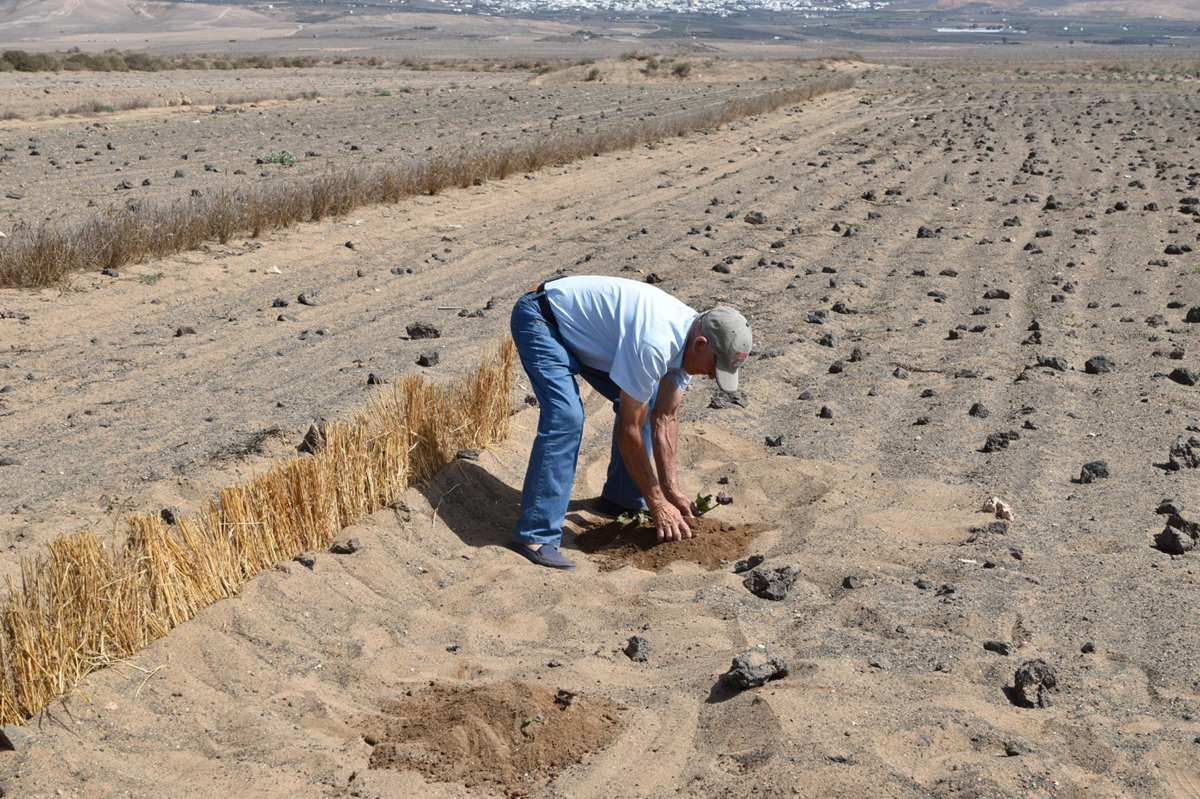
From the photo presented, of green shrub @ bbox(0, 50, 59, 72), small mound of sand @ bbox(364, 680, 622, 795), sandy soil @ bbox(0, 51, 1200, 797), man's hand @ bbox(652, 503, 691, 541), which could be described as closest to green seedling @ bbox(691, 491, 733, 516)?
sandy soil @ bbox(0, 51, 1200, 797)

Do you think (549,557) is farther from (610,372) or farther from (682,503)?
(610,372)

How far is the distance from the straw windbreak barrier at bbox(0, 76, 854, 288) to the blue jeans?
5.85 meters

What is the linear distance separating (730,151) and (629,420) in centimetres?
1630

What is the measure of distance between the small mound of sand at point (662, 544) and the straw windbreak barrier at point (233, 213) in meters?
5.96

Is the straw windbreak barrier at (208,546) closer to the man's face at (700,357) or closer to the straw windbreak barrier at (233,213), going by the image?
the man's face at (700,357)

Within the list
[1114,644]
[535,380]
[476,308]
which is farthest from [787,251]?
[1114,644]

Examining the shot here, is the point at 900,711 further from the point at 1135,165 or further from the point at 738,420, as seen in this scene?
the point at 1135,165

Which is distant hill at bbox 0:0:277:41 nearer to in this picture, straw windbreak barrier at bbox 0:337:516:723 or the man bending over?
straw windbreak barrier at bbox 0:337:516:723

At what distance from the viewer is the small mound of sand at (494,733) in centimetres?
358

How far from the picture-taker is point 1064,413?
22.9 feet

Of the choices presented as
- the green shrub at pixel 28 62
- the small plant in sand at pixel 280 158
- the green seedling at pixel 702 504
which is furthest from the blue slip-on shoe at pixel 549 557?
the green shrub at pixel 28 62

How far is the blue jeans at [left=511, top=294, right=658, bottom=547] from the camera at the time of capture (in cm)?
511

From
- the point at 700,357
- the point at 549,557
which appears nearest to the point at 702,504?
the point at 549,557

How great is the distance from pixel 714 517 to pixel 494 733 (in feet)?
7.46
